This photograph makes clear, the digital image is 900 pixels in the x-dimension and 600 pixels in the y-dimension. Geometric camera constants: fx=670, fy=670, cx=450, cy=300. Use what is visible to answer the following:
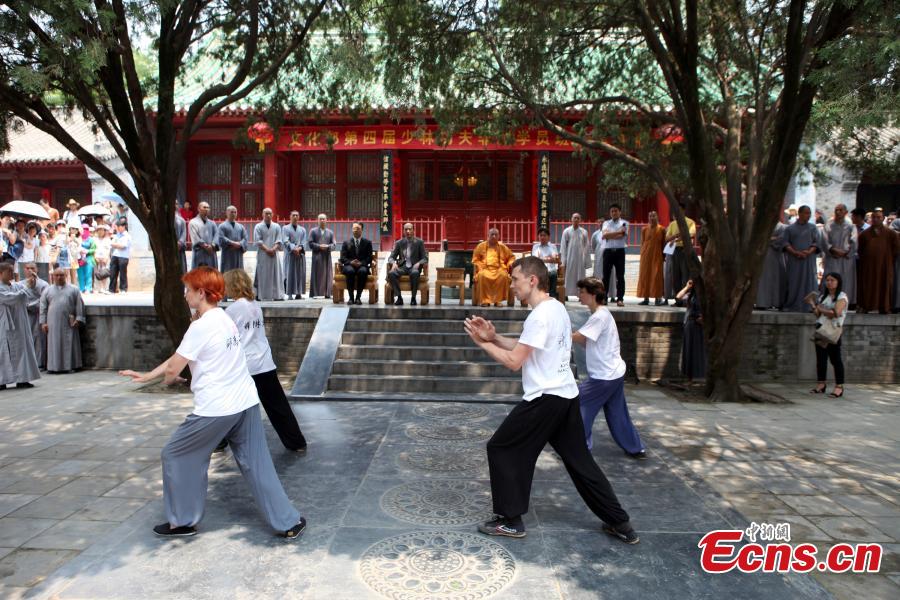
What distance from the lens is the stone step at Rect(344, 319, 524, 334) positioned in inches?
397

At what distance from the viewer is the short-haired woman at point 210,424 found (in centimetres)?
387

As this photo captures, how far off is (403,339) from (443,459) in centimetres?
432

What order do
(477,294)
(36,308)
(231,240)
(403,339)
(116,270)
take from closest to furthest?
(403,339), (36,308), (477,294), (231,240), (116,270)

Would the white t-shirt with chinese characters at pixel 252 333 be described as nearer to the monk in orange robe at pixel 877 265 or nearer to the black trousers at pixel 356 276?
the black trousers at pixel 356 276

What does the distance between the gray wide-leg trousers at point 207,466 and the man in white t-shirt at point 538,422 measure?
1287mm

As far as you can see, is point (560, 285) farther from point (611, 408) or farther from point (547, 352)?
point (547, 352)

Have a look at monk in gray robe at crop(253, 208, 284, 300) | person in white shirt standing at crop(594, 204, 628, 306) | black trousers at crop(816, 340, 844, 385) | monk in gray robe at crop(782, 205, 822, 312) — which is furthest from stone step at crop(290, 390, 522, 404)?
monk in gray robe at crop(782, 205, 822, 312)

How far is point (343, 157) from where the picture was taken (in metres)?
18.4

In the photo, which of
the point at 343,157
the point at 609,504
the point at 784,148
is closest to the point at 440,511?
the point at 609,504

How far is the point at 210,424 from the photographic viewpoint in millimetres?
3865

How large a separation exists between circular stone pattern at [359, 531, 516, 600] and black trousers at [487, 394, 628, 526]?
1.00ft

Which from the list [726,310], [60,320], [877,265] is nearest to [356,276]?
[60,320]

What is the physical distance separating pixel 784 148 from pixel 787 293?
149 inches

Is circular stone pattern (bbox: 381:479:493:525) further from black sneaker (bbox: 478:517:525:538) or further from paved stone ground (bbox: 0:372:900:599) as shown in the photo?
black sneaker (bbox: 478:517:525:538)
